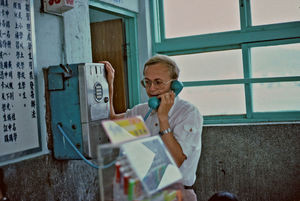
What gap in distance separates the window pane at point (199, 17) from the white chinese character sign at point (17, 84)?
5.94 ft

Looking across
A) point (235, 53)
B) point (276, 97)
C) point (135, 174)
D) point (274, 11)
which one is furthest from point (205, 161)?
point (135, 174)

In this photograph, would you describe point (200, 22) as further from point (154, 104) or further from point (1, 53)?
point (1, 53)

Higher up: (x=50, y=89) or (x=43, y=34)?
(x=43, y=34)

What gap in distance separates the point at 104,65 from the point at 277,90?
5.82 ft

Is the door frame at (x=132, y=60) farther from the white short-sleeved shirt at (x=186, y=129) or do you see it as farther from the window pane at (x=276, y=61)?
the white short-sleeved shirt at (x=186, y=129)

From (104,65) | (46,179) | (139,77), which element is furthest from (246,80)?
(46,179)

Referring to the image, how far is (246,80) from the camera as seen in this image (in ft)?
10.7

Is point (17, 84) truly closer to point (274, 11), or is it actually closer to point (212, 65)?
point (212, 65)

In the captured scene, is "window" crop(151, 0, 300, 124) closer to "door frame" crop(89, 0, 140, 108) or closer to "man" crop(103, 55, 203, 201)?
"door frame" crop(89, 0, 140, 108)

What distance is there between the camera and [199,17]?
11.4 feet

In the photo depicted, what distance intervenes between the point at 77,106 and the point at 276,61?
80.2 inches

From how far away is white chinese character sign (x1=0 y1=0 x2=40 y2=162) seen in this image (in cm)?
190

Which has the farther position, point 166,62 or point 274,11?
point 274,11

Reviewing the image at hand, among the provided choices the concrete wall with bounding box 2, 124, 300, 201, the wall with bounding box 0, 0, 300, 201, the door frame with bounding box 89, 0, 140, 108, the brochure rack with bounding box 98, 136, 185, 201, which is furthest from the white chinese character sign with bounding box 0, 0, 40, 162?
the door frame with bounding box 89, 0, 140, 108
